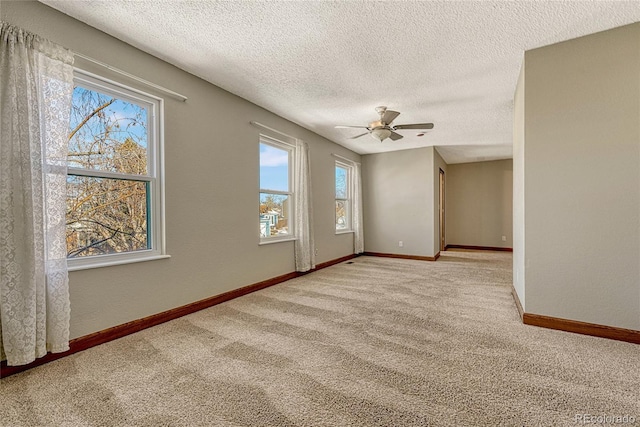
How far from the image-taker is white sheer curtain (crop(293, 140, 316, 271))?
465 cm

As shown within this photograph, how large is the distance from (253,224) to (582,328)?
3.49m

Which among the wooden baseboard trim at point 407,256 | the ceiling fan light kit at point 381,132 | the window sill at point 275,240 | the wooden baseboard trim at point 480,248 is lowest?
the wooden baseboard trim at point 480,248

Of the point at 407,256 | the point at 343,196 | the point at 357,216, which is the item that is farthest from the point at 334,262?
the point at 407,256

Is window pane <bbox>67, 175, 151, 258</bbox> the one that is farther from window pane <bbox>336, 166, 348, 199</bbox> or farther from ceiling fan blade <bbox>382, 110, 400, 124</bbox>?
window pane <bbox>336, 166, 348, 199</bbox>

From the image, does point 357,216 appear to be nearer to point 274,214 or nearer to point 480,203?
point 274,214

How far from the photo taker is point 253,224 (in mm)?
3887

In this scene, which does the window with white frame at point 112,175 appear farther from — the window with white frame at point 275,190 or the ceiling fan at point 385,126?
the ceiling fan at point 385,126

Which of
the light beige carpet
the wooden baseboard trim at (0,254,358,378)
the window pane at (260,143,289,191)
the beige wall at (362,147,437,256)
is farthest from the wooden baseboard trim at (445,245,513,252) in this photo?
the wooden baseboard trim at (0,254,358,378)

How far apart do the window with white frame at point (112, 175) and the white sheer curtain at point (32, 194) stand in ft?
0.74

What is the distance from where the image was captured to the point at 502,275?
4656 millimetres

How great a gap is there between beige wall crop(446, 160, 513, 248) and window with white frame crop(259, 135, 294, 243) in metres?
5.71

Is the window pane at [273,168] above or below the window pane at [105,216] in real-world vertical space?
above

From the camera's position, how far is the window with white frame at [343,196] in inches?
253

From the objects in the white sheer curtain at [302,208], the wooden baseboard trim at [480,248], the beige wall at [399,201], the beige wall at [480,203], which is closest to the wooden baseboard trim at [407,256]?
the beige wall at [399,201]
